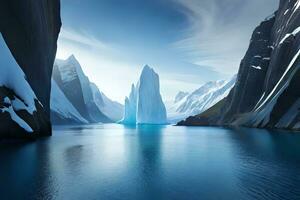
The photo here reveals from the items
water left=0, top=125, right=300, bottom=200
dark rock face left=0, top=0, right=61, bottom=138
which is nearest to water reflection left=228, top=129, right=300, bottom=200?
water left=0, top=125, right=300, bottom=200

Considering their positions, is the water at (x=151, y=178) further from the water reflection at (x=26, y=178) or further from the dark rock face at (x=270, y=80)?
the dark rock face at (x=270, y=80)

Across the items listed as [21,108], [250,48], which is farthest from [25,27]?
[250,48]

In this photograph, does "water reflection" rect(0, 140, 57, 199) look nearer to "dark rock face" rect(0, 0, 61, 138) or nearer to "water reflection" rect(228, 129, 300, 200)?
"water reflection" rect(228, 129, 300, 200)

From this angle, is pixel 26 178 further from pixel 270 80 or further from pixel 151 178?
pixel 270 80

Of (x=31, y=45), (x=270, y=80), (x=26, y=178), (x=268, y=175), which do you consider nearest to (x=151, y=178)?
(x=268, y=175)

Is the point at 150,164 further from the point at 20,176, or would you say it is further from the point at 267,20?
the point at 267,20

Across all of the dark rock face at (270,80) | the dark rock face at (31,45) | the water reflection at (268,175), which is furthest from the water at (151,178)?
the dark rock face at (270,80)
